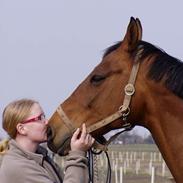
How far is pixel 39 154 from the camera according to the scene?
13.1ft

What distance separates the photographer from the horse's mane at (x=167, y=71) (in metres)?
4.36

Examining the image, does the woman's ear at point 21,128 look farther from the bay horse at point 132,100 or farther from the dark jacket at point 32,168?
the bay horse at point 132,100

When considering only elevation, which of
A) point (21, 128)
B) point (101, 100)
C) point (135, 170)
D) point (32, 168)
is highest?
point (101, 100)

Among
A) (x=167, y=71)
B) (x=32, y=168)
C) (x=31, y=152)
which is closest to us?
(x=32, y=168)

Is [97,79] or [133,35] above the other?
[133,35]

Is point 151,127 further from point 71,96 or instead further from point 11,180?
point 11,180

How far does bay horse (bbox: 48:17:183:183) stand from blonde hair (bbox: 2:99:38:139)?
561 mm

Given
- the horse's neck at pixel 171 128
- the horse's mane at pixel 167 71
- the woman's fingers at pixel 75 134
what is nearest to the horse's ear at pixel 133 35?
the horse's mane at pixel 167 71

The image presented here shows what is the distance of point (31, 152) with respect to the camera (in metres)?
3.92

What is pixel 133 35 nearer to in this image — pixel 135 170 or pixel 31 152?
pixel 31 152

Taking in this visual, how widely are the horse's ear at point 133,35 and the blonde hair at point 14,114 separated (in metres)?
1.01

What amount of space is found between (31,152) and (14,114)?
284 millimetres

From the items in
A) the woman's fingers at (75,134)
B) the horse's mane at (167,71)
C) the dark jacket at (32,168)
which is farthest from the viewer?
the horse's mane at (167,71)

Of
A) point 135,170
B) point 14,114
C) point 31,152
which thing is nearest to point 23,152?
point 31,152
